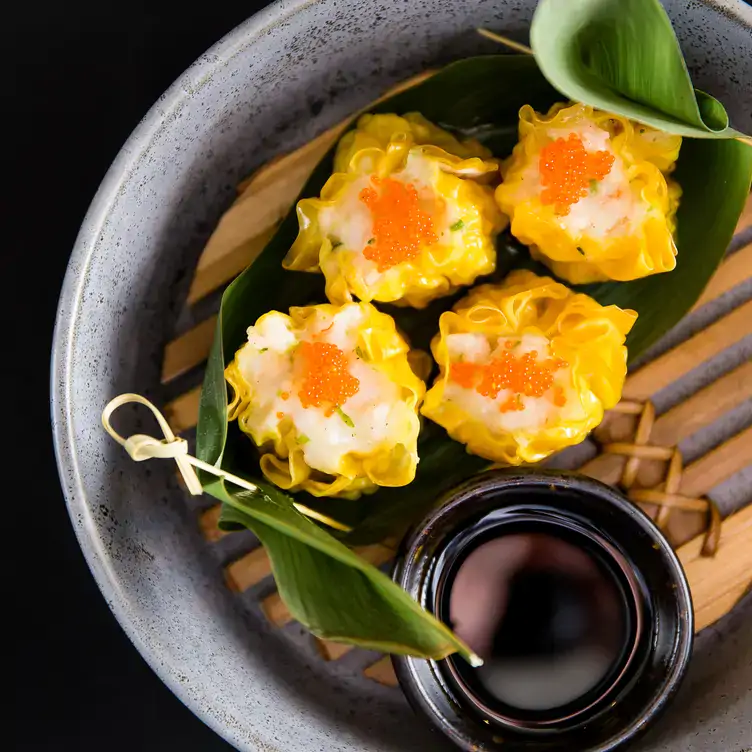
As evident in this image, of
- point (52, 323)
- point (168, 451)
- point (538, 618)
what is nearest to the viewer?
point (168, 451)

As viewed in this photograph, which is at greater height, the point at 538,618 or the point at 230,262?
the point at 230,262

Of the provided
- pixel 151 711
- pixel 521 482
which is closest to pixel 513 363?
pixel 521 482

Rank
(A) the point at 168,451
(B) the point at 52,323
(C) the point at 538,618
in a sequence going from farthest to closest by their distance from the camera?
(B) the point at 52,323, (C) the point at 538,618, (A) the point at 168,451

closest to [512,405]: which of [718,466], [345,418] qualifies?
[345,418]

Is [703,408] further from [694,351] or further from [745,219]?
[745,219]

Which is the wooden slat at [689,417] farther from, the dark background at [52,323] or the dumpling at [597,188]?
the dark background at [52,323]

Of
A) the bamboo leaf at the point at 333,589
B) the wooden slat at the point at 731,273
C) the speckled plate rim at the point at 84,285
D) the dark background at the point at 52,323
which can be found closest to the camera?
the bamboo leaf at the point at 333,589

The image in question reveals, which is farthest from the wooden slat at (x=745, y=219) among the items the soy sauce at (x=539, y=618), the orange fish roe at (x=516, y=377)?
the soy sauce at (x=539, y=618)
